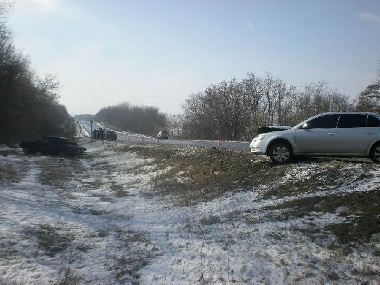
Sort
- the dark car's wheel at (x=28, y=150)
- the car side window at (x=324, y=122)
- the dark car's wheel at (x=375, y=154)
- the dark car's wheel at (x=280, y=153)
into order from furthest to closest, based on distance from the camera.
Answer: the dark car's wheel at (x=28, y=150), the dark car's wheel at (x=280, y=153), the car side window at (x=324, y=122), the dark car's wheel at (x=375, y=154)

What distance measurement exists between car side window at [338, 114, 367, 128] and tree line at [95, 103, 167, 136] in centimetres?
10382

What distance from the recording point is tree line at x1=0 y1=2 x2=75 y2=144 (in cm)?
3816

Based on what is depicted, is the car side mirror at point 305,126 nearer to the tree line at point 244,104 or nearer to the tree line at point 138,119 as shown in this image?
the tree line at point 244,104

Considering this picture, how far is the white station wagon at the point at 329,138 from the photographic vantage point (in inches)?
465

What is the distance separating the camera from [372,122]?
39.1 feet

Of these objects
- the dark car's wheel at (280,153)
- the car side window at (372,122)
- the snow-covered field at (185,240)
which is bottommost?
the snow-covered field at (185,240)

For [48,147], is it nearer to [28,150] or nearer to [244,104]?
[28,150]

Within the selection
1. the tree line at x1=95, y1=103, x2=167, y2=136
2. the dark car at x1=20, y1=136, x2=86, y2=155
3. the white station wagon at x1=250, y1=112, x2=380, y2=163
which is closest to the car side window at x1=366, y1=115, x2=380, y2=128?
the white station wagon at x1=250, y1=112, x2=380, y2=163

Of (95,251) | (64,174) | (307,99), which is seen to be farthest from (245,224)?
(307,99)

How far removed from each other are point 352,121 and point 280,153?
2.64m

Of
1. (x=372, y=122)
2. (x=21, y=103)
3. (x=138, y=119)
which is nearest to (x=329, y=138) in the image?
(x=372, y=122)

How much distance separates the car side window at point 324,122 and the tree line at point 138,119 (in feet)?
339

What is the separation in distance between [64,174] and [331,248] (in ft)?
51.4

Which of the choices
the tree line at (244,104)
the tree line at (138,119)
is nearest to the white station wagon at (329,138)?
the tree line at (244,104)
